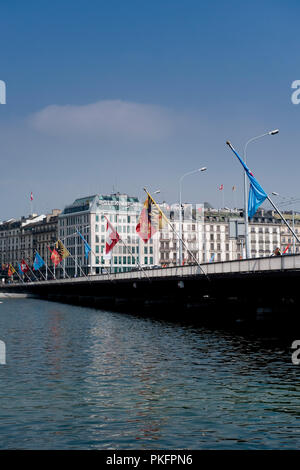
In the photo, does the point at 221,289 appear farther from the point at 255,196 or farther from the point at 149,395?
the point at 149,395

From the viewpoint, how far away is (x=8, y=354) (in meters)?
41.2

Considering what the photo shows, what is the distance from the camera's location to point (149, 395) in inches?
1072

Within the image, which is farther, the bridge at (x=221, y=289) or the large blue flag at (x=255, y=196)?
the bridge at (x=221, y=289)

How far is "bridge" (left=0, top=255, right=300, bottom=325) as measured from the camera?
194ft

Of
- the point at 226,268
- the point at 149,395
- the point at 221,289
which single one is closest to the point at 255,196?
the point at 226,268

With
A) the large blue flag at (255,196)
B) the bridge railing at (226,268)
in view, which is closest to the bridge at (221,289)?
the bridge railing at (226,268)

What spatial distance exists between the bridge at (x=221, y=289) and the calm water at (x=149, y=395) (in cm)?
1157

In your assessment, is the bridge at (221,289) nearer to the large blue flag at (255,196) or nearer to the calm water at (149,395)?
the large blue flag at (255,196)

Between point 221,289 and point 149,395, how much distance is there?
47.6 m

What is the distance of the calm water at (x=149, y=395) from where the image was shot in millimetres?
20433

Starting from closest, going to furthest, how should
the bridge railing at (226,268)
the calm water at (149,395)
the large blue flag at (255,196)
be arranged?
the calm water at (149,395), the large blue flag at (255,196), the bridge railing at (226,268)

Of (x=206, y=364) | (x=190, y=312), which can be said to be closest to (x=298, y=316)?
(x=190, y=312)
